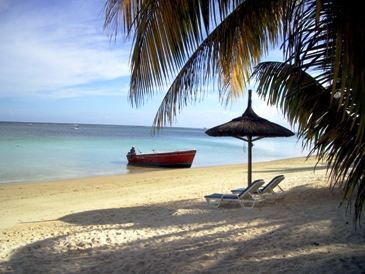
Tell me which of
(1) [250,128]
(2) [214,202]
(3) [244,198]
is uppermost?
(1) [250,128]

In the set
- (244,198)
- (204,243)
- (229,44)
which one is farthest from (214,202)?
(229,44)

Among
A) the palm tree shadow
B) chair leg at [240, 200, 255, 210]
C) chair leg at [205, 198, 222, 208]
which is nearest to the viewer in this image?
the palm tree shadow

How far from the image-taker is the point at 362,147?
7.95 ft

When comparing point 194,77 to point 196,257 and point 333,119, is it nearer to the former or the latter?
point 333,119

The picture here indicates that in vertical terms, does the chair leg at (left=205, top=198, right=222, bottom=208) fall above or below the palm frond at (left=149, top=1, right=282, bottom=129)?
below

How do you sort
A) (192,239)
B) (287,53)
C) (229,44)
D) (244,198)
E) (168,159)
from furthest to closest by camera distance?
(168,159)
(244,198)
(192,239)
(229,44)
(287,53)

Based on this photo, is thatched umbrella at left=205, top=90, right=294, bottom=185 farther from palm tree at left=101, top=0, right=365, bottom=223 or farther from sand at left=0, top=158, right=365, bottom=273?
palm tree at left=101, top=0, right=365, bottom=223

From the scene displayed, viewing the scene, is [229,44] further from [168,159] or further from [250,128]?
[168,159]

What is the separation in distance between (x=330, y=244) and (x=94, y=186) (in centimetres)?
922

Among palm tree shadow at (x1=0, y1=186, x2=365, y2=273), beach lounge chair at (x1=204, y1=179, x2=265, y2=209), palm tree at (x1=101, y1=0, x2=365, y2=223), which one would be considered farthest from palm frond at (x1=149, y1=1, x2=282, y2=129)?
beach lounge chair at (x1=204, y1=179, x2=265, y2=209)

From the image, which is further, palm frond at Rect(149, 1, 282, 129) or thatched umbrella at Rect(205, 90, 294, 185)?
thatched umbrella at Rect(205, 90, 294, 185)

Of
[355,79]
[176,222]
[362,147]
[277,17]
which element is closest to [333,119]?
[362,147]

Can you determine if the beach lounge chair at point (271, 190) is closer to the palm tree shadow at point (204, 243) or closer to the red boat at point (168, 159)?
the palm tree shadow at point (204, 243)

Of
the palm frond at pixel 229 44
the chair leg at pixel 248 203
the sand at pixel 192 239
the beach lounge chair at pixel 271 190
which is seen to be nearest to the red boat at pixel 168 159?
the sand at pixel 192 239
